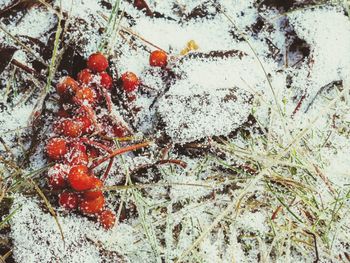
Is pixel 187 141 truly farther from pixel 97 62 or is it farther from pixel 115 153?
pixel 97 62

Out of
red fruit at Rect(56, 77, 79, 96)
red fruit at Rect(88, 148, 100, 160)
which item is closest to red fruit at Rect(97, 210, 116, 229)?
red fruit at Rect(88, 148, 100, 160)

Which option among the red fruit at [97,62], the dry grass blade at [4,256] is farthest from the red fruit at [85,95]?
the dry grass blade at [4,256]

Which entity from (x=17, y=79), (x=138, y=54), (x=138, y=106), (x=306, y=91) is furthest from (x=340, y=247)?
(x=17, y=79)

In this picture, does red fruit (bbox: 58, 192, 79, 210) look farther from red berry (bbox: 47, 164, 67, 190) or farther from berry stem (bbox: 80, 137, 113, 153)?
berry stem (bbox: 80, 137, 113, 153)

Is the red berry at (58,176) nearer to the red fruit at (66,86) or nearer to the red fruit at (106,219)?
the red fruit at (106,219)

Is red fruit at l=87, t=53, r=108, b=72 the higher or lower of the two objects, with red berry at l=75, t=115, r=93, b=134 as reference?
higher

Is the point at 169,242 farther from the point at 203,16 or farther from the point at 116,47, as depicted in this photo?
the point at 203,16

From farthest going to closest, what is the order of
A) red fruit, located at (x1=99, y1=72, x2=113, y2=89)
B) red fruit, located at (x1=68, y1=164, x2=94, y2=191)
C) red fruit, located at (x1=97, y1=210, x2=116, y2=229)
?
red fruit, located at (x1=99, y1=72, x2=113, y2=89) → red fruit, located at (x1=97, y1=210, x2=116, y2=229) → red fruit, located at (x1=68, y1=164, x2=94, y2=191)
